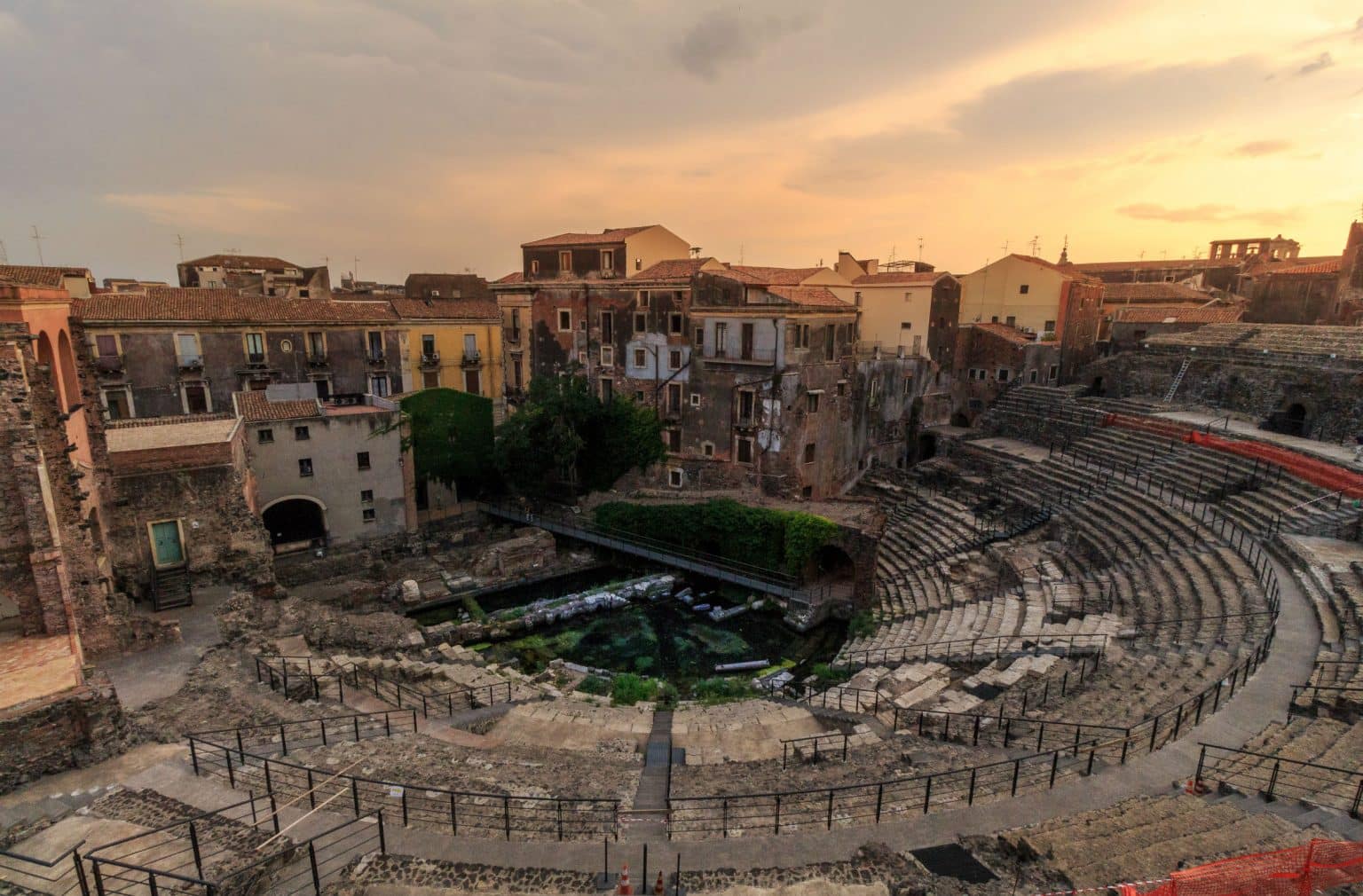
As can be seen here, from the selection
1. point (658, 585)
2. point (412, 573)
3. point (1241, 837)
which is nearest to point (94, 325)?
point (412, 573)

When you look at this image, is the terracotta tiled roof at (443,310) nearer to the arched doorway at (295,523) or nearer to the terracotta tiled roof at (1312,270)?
the arched doorway at (295,523)

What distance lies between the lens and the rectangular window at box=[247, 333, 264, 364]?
1150 inches

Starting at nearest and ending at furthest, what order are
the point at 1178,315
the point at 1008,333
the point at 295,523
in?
the point at 295,523 < the point at 1178,315 < the point at 1008,333

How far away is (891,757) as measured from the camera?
11.6 m

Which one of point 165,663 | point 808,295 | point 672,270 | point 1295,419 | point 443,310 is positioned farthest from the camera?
point 443,310

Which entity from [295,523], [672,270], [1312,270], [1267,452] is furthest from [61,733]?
[1312,270]

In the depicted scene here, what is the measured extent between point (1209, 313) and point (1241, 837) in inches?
1507

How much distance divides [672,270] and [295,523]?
18689mm

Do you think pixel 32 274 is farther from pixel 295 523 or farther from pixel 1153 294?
pixel 1153 294

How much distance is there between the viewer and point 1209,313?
36.3 meters

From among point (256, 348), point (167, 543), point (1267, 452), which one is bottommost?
point (167, 543)

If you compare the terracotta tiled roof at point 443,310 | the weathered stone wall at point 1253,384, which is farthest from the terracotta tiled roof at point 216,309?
the weathered stone wall at point 1253,384

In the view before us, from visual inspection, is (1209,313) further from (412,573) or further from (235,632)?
(235,632)

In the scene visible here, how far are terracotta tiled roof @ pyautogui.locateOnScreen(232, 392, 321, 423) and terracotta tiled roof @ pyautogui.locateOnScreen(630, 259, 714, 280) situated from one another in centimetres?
1437
